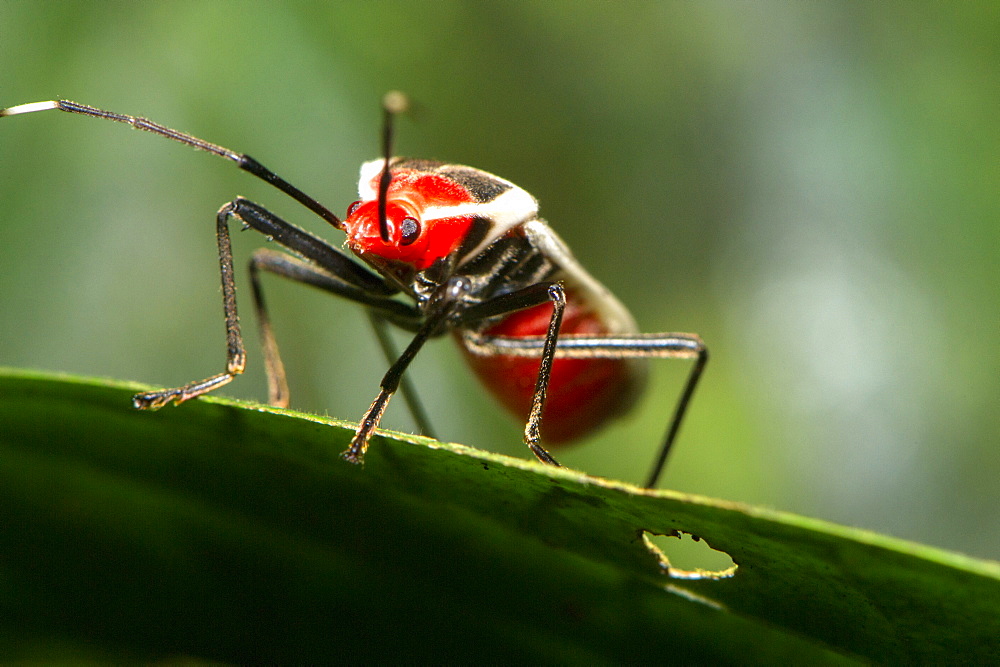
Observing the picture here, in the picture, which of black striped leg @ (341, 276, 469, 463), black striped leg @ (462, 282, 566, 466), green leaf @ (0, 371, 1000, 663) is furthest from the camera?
black striped leg @ (462, 282, 566, 466)

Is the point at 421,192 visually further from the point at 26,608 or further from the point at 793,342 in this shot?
the point at 793,342

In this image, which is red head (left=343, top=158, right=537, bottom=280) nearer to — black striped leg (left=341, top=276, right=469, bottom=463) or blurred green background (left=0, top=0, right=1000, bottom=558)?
black striped leg (left=341, top=276, right=469, bottom=463)

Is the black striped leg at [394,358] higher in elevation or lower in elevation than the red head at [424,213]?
lower

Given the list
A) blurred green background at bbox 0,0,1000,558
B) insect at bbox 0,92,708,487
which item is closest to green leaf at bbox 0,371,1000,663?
insect at bbox 0,92,708,487

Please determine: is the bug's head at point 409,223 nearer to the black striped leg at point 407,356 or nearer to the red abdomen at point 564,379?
the black striped leg at point 407,356

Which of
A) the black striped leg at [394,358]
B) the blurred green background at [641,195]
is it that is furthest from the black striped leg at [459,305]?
the blurred green background at [641,195]

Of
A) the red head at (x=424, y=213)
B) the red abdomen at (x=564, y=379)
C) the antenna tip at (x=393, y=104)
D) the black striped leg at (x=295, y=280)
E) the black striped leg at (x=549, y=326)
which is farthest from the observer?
the red abdomen at (x=564, y=379)

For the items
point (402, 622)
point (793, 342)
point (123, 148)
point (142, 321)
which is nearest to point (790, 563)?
point (402, 622)
